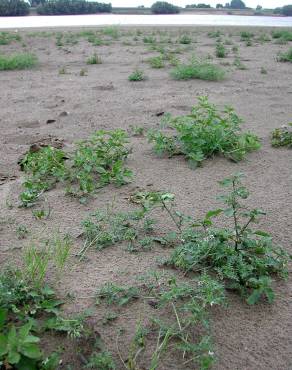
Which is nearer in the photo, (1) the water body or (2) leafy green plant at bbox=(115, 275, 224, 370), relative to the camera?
(2) leafy green plant at bbox=(115, 275, 224, 370)

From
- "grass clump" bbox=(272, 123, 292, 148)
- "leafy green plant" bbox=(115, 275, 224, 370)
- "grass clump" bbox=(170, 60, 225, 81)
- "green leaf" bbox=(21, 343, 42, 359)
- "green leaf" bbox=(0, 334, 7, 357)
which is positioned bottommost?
"grass clump" bbox=(170, 60, 225, 81)

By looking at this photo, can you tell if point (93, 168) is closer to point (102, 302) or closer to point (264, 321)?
point (102, 302)

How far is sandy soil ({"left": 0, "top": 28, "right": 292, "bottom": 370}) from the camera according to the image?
1833 millimetres

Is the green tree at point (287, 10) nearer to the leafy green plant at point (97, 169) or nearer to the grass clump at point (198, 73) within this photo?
the grass clump at point (198, 73)

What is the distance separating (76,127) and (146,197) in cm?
186

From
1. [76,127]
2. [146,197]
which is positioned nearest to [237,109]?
[76,127]

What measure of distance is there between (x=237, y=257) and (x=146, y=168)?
1.44 m

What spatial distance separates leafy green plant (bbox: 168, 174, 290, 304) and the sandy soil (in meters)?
0.08

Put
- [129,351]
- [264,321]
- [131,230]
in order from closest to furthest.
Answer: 1. [129,351]
2. [264,321]
3. [131,230]

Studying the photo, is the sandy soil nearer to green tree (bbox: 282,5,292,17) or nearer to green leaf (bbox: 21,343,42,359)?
green leaf (bbox: 21,343,42,359)

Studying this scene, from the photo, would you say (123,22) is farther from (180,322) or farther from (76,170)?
(180,322)

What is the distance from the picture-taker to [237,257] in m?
2.08

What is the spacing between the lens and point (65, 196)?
292 cm

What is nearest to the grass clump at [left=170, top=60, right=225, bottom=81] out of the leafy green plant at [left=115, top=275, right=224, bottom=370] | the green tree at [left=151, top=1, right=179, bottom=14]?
the leafy green plant at [left=115, top=275, right=224, bottom=370]
